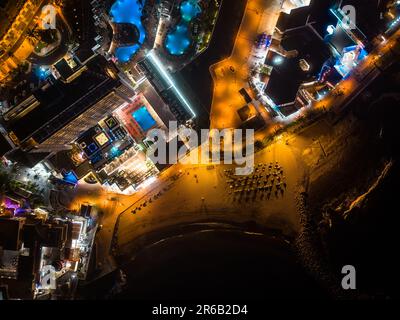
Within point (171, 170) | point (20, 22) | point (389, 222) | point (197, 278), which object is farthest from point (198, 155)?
point (20, 22)

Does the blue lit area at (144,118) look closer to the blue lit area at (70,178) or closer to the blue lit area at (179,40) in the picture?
the blue lit area at (179,40)

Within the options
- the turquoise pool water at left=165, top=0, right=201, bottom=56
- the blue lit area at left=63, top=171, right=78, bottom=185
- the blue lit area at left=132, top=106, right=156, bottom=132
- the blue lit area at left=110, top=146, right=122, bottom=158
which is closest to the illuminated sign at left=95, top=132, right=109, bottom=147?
the blue lit area at left=110, top=146, right=122, bottom=158

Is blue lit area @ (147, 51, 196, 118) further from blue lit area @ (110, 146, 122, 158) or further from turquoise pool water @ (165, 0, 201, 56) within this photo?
blue lit area @ (110, 146, 122, 158)

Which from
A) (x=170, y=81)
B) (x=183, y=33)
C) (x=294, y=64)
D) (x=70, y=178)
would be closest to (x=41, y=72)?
(x=70, y=178)

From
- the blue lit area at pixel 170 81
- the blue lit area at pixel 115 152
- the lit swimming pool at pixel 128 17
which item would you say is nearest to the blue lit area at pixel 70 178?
the blue lit area at pixel 115 152

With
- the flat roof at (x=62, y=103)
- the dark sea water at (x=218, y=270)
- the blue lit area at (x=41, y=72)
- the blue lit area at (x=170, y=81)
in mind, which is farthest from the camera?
the blue lit area at (x=41, y=72)

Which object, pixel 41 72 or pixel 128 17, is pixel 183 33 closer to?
pixel 128 17

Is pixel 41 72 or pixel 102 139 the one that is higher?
pixel 41 72
